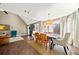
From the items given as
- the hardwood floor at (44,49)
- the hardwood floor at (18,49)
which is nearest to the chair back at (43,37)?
the hardwood floor at (44,49)

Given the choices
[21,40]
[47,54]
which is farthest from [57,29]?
[21,40]

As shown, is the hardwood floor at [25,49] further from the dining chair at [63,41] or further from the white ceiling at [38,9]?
the white ceiling at [38,9]

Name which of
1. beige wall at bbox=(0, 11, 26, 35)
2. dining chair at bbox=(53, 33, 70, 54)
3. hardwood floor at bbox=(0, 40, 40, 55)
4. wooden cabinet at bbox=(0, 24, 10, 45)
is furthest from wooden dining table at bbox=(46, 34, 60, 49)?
wooden cabinet at bbox=(0, 24, 10, 45)

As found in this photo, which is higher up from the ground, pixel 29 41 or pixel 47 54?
pixel 29 41

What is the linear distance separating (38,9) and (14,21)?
464 millimetres

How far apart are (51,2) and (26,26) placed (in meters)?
0.60

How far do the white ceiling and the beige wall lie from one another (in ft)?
0.25

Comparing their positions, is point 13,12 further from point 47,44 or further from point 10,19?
point 47,44

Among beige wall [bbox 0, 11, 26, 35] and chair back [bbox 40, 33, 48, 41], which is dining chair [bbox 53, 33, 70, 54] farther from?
beige wall [bbox 0, 11, 26, 35]

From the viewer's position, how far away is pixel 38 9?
237 cm

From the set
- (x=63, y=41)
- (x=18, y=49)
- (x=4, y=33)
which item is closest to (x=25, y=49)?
(x=18, y=49)

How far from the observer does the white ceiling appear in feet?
7.62

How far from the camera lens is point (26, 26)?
240 cm

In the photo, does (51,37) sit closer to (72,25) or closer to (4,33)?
(72,25)
